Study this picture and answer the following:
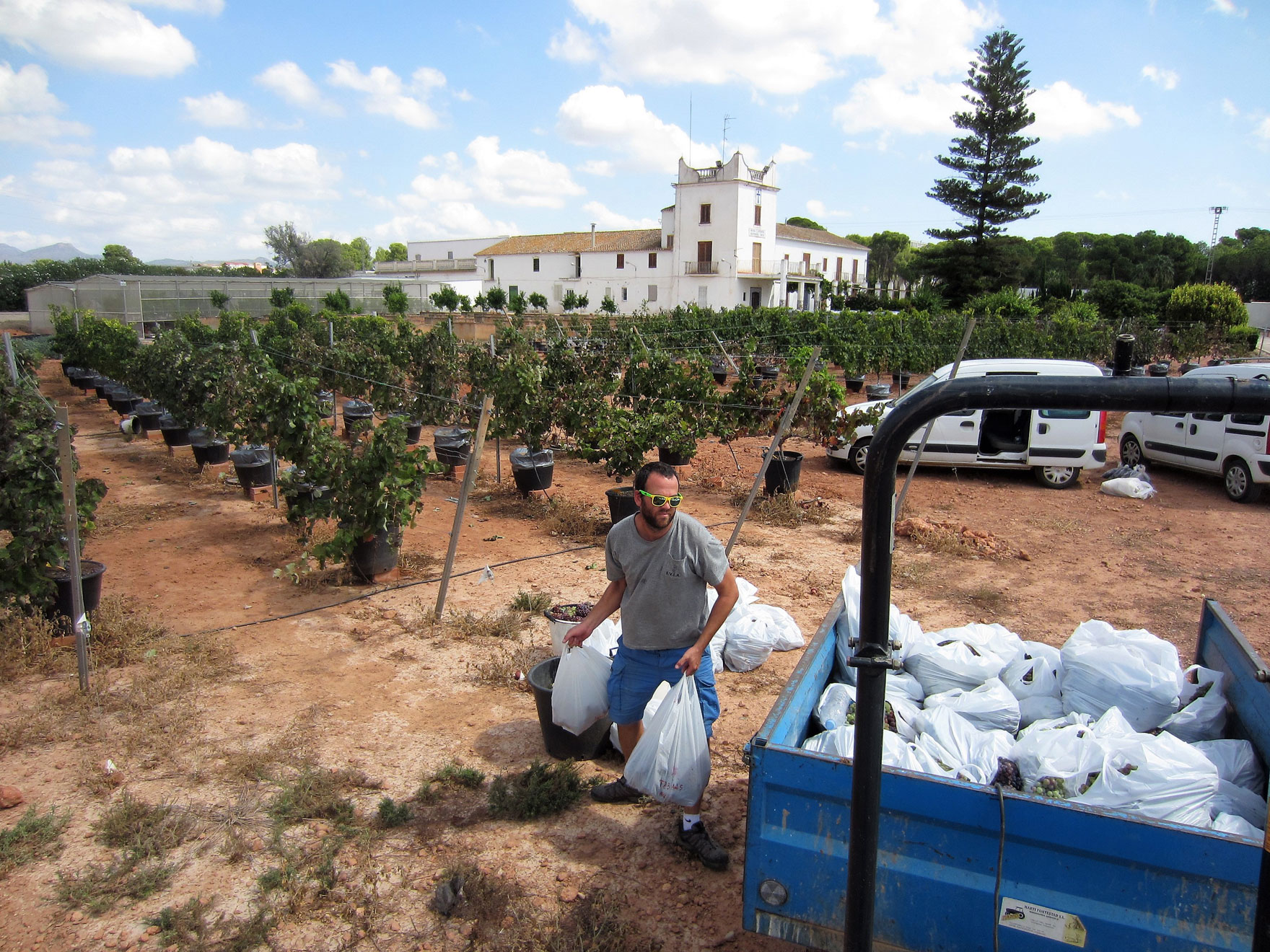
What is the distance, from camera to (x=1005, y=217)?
41938 millimetres

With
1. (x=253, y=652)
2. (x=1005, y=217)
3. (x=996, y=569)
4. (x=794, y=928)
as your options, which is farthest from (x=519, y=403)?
(x=1005, y=217)

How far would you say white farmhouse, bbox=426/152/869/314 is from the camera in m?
56.5

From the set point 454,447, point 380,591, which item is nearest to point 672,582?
point 380,591

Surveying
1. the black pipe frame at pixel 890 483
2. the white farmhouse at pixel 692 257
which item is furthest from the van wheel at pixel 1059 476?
the white farmhouse at pixel 692 257

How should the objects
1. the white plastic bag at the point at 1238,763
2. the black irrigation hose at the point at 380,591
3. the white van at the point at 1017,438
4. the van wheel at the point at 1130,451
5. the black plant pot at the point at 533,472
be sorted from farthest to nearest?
the van wheel at the point at 1130,451, the white van at the point at 1017,438, the black plant pot at the point at 533,472, the black irrigation hose at the point at 380,591, the white plastic bag at the point at 1238,763

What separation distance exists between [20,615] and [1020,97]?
47008mm

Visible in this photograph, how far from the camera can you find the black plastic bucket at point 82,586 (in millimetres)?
5840

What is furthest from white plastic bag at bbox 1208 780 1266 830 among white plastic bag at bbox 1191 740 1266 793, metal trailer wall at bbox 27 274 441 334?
metal trailer wall at bbox 27 274 441 334

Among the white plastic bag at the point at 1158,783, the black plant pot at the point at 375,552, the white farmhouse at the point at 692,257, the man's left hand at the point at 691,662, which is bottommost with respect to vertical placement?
the black plant pot at the point at 375,552

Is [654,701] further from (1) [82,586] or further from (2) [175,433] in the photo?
(2) [175,433]

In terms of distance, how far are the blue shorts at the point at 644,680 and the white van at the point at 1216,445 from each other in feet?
26.0

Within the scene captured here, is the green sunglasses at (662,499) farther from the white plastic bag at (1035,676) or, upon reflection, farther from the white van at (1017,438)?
the white van at (1017,438)

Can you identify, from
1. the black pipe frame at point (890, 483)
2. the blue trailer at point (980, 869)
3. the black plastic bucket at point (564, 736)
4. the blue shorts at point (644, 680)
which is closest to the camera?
the black pipe frame at point (890, 483)

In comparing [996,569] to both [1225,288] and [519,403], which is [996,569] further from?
[1225,288]
